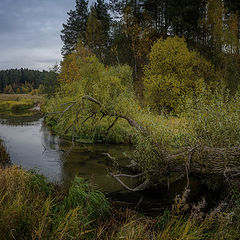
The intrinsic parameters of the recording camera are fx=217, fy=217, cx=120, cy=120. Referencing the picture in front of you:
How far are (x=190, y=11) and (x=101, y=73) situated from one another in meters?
17.3

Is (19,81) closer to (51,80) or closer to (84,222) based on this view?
(51,80)

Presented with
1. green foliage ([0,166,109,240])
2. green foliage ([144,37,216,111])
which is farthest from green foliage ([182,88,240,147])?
green foliage ([144,37,216,111])

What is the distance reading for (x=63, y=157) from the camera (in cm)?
1518

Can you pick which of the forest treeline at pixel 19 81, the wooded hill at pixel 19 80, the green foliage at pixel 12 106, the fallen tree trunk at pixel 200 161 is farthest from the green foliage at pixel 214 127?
the wooded hill at pixel 19 80

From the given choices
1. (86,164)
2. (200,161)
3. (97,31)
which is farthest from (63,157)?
(97,31)

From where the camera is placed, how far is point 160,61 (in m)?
23.0

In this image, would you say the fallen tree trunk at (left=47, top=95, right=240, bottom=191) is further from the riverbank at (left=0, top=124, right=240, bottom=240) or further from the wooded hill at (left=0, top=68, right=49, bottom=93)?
the wooded hill at (left=0, top=68, right=49, bottom=93)

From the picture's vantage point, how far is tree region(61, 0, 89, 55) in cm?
4016

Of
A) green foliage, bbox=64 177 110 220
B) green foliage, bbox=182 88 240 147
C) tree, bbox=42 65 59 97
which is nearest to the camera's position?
green foliage, bbox=64 177 110 220

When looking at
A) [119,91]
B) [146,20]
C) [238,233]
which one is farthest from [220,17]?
[238,233]

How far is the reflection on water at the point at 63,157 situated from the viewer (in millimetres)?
11734

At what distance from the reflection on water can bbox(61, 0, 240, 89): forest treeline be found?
13.9 metres

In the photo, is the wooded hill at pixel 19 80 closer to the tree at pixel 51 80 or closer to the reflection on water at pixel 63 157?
the tree at pixel 51 80

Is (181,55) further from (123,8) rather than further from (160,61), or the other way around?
(123,8)
